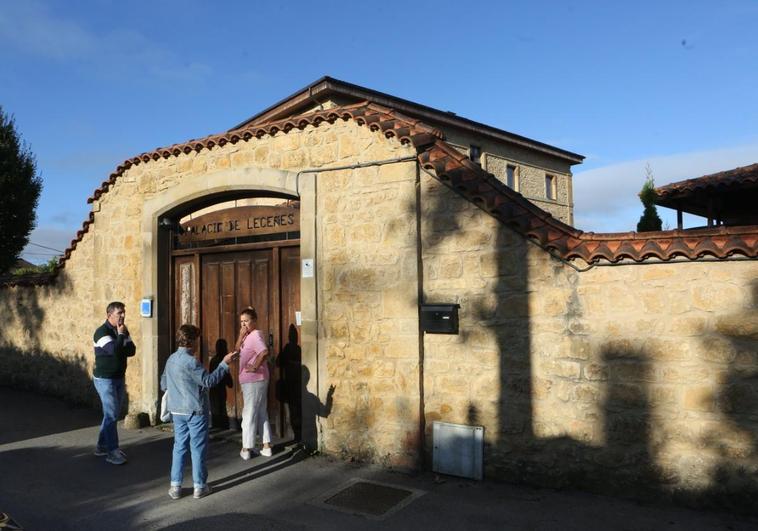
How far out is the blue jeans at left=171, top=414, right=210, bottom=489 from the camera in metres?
5.15

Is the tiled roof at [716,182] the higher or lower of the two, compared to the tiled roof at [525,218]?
higher

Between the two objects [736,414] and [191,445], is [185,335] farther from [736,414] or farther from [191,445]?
[736,414]

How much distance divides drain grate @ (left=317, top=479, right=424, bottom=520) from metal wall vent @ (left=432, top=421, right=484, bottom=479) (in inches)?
19.1

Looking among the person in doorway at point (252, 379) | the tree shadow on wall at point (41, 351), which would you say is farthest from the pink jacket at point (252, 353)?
the tree shadow on wall at point (41, 351)

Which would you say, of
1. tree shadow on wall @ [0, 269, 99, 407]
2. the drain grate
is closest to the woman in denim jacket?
the drain grate

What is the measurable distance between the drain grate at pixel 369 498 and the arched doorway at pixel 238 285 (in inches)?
71.6

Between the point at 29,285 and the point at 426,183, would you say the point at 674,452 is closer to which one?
the point at 426,183

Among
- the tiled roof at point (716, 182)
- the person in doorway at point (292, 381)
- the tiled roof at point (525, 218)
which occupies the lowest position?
the person in doorway at point (292, 381)

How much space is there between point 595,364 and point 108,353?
492cm

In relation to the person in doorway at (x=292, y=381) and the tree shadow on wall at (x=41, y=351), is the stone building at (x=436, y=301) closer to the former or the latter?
the person in doorway at (x=292, y=381)

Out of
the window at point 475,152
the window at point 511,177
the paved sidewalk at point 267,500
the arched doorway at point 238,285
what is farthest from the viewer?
the window at point 511,177

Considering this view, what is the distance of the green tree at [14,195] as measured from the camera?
1373cm

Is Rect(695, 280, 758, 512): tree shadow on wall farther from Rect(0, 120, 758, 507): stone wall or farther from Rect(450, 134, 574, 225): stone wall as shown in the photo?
Rect(450, 134, 574, 225): stone wall

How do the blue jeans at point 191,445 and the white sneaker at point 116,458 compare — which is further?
the white sneaker at point 116,458
